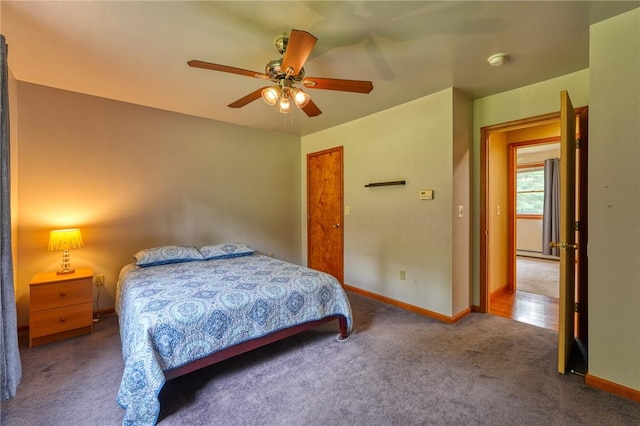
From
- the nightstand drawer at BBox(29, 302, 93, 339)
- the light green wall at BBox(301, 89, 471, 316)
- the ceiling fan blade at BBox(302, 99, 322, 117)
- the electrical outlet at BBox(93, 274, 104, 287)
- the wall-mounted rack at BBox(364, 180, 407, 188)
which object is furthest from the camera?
the wall-mounted rack at BBox(364, 180, 407, 188)

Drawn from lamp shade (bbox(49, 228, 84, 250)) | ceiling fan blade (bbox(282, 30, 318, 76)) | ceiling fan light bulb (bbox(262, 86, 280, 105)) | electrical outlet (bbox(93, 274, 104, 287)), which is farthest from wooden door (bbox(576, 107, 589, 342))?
electrical outlet (bbox(93, 274, 104, 287))

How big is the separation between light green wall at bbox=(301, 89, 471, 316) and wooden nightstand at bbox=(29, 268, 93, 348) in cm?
301

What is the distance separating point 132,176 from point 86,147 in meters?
0.51

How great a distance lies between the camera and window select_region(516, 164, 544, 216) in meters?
6.38

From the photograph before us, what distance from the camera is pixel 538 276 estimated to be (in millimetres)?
4883

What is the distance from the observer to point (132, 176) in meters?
3.34

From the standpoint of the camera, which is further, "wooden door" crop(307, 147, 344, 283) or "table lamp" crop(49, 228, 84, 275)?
"wooden door" crop(307, 147, 344, 283)

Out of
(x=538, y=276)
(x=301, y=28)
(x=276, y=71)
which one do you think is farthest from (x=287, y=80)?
(x=538, y=276)

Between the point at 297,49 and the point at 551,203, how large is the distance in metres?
6.68

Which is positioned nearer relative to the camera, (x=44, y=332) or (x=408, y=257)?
(x=44, y=332)

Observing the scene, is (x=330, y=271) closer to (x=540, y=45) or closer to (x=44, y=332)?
(x=44, y=332)

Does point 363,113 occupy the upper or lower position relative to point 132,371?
upper

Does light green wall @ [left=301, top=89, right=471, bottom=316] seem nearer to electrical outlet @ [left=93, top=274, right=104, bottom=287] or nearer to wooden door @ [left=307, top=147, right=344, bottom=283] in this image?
wooden door @ [left=307, top=147, right=344, bottom=283]

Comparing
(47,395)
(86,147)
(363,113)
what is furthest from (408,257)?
(86,147)
